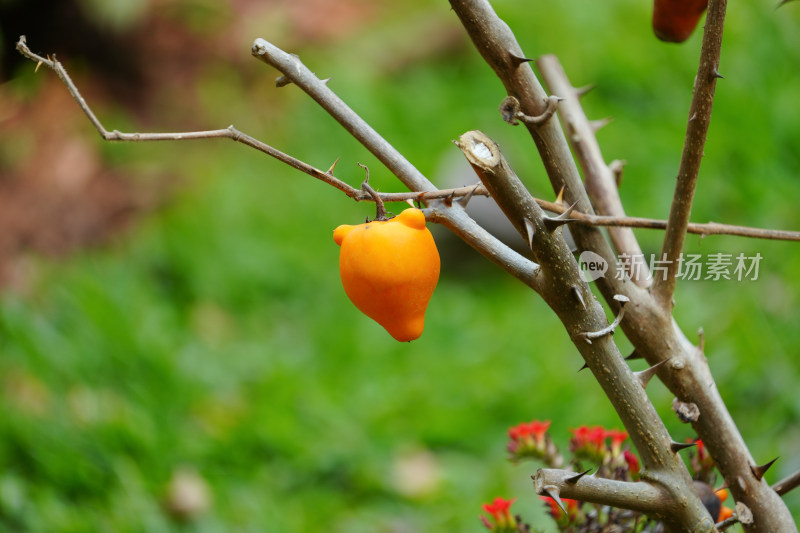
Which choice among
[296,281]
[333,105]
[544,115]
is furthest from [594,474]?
[296,281]

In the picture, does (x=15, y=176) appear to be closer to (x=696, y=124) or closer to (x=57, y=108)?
(x=57, y=108)

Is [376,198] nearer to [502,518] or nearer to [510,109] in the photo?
[510,109]

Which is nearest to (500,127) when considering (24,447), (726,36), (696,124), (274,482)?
(726,36)

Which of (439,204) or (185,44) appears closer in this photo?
(439,204)

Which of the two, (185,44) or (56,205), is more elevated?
(185,44)

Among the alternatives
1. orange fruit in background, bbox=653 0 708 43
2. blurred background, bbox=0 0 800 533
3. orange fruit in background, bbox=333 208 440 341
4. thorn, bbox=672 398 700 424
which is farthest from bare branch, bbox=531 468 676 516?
blurred background, bbox=0 0 800 533

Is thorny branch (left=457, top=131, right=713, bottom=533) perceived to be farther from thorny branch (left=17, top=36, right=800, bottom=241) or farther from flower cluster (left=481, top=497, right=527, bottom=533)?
flower cluster (left=481, top=497, right=527, bottom=533)
